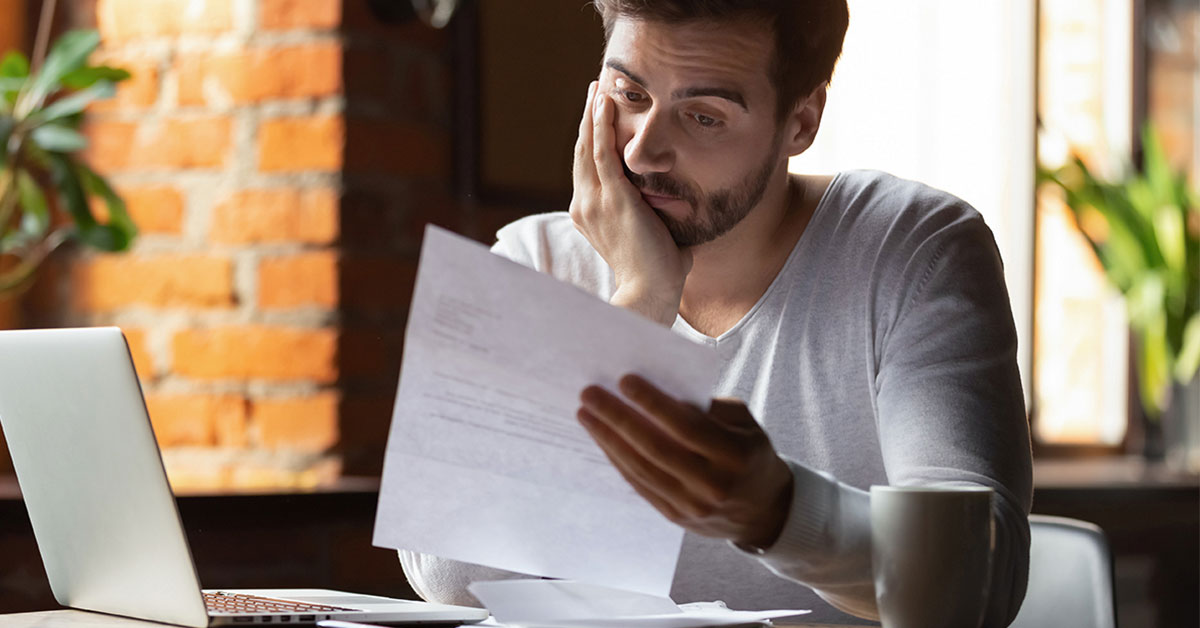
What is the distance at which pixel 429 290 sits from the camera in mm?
781

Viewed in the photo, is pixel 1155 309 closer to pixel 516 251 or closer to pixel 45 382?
pixel 516 251

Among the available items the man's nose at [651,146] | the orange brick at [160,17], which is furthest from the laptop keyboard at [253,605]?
the orange brick at [160,17]

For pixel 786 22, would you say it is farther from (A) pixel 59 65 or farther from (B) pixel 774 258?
(A) pixel 59 65

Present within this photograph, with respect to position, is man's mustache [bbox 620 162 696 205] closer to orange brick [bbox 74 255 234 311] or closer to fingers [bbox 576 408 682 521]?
fingers [bbox 576 408 682 521]

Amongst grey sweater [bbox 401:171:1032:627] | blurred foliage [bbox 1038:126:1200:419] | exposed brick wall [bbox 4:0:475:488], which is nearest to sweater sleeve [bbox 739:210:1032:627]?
grey sweater [bbox 401:171:1032:627]

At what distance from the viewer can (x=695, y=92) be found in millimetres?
1291

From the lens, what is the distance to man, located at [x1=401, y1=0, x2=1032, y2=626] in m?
1.20

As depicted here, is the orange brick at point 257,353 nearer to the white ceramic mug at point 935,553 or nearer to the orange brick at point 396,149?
the orange brick at point 396,149

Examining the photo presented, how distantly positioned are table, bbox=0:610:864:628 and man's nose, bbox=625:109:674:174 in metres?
0.47

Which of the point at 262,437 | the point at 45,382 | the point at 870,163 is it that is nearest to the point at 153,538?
the point at 45,382

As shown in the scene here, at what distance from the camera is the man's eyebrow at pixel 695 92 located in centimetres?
129

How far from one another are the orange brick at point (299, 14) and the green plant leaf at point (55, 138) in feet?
1.01

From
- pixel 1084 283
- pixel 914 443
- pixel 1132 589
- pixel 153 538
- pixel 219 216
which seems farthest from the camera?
pixel 1084 283

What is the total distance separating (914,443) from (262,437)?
100 centimetres
